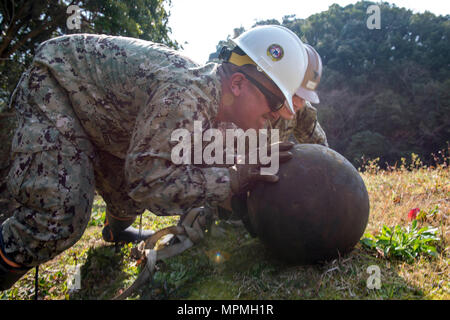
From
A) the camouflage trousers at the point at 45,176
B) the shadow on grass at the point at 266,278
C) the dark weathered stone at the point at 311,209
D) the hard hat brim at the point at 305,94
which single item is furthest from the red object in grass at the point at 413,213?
the camouflage trousers at the point at 45,176

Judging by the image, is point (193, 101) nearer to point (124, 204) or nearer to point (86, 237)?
point (124, 204)

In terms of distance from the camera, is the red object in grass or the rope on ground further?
the red object in grass

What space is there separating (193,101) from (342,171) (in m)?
1.29

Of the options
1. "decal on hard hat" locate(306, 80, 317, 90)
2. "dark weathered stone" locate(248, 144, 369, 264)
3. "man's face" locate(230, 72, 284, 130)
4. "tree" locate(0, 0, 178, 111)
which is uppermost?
"tree" locate(0, 0, 178, 111)

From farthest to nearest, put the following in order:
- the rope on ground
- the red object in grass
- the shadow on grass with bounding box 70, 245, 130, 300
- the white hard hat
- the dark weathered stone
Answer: the red object in grass < the shadow on grass with bounding box 70, 245, 130, 300 < the white hard hat < the rope on ground < the dark weathered stone

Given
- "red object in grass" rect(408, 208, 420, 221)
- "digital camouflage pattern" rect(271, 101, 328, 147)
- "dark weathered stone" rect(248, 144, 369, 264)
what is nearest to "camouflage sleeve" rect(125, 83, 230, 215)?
"dark weathered stone" rect(248, 144, 369, 264)

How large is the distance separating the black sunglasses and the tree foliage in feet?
84.0

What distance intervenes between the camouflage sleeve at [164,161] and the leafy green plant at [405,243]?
1.55 metres

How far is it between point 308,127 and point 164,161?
2801 millimetres

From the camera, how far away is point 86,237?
13.8 feet

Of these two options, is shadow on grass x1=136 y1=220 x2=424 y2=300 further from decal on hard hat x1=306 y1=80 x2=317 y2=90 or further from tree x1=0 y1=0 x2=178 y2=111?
tree x1=0 y1=0 x2=178 y2=111

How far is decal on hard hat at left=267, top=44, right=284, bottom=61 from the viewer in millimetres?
2658

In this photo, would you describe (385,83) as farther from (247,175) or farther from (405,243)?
(247,175)

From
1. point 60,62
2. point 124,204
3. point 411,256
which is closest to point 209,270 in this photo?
point 124,204
